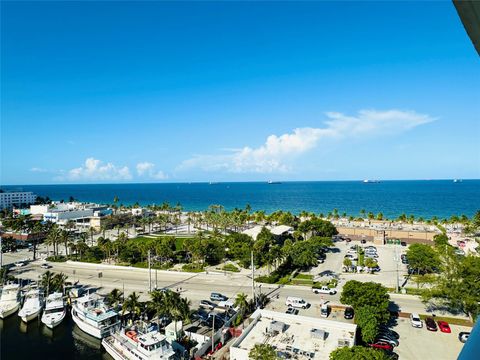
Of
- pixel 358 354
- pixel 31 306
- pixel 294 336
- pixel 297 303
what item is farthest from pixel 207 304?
pixel 31 306

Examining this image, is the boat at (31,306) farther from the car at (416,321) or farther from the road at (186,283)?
the car at (416,321)

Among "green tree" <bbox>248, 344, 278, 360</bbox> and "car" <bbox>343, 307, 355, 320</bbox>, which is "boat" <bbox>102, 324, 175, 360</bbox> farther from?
"car" <bbox>343, 307, 355, 320</bbox>

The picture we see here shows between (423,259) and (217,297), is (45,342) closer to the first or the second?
(217,297)

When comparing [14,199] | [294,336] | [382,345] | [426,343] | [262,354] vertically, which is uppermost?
[14,199]

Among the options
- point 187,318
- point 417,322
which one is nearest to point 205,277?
point 187,318

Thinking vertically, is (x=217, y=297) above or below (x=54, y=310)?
above

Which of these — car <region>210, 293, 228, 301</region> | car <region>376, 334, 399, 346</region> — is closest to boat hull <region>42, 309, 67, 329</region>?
car <region>210, 293, 228, 301</region>
